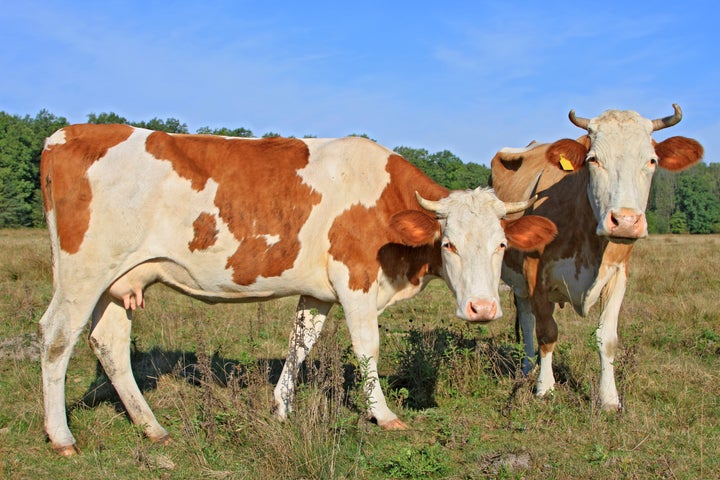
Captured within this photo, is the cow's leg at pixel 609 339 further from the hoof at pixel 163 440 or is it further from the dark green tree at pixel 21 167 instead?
the dark green tree at pixel 21 167

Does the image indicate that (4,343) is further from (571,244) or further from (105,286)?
(571,244)

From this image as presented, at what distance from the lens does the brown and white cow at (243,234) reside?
18.3ft

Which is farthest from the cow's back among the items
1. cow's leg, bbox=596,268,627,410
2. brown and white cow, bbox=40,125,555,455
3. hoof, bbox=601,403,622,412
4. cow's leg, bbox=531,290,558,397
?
hoof, bbox=601,403,622,412

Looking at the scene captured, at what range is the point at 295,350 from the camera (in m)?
6.03

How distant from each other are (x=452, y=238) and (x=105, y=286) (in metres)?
2.93

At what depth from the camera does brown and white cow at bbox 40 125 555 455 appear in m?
5.57

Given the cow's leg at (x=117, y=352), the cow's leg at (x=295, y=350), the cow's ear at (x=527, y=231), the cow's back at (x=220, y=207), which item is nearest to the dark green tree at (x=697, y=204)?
the cow's ear at (x=527, y=231)

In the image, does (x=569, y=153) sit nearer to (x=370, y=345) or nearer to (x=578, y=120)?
(x=578, y=120)

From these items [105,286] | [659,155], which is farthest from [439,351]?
[105,286]

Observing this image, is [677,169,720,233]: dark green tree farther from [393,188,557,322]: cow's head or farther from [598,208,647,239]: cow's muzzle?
[598,208,647,239]: cow's muzzle

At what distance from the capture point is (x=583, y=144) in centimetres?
675

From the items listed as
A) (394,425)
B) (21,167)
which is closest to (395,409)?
(394,425)

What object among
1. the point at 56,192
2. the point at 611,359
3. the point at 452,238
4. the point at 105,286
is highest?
the point at 56,192

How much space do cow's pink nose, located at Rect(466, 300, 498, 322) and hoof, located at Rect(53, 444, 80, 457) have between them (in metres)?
3.27
